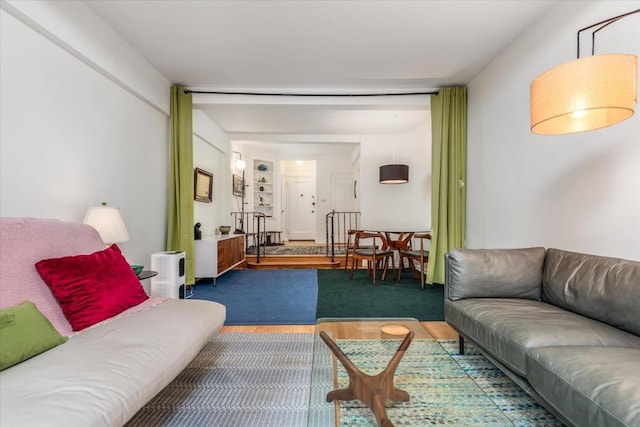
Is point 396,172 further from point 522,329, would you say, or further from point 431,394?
point 431,394

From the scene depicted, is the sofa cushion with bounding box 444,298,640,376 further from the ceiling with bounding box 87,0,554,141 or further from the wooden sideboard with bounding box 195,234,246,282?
the wooden sideboard with bounding box 195,234,246,282

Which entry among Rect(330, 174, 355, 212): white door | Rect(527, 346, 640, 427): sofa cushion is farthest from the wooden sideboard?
Rect(330, 174, 355, 212): white door

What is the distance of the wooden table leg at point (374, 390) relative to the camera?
3.71 ft

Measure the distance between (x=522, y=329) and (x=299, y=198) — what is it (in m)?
7.48

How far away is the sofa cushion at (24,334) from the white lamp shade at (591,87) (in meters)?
2.59

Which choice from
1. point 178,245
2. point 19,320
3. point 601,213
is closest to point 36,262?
point 19,320

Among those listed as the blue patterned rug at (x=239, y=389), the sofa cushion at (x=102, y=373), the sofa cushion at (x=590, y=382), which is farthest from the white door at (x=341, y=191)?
the sofa cushion at (x=590, y=382)

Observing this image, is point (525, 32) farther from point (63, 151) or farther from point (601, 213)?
Answer: point (63, 151)

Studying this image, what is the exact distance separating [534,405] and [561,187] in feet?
5.21

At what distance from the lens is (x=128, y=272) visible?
189 centimetres

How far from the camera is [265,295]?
361 cm

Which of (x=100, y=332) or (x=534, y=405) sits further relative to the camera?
(x=534, y=405)

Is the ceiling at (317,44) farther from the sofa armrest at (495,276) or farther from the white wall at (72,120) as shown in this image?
the sofa armrest at (495,276)

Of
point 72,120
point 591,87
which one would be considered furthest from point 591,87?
point 72,120
